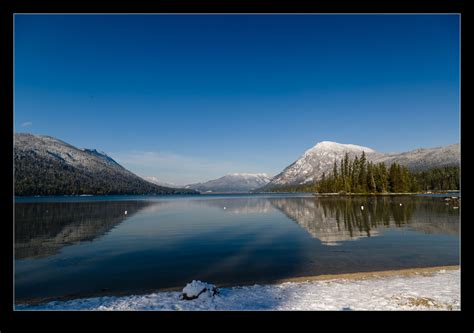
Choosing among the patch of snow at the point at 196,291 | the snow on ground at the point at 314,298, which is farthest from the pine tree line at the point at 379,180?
the patch of snow at the point at 196,291

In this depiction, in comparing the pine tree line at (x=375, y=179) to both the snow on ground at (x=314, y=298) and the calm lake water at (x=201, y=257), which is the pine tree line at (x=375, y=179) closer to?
the calm lake water at (x=201, y=257)

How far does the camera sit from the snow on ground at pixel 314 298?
10.2 metres

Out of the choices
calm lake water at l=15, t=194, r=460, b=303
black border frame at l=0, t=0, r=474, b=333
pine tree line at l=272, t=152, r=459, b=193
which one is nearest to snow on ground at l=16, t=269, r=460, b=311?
calm lake water at l=15, t=194, r=460, b=303

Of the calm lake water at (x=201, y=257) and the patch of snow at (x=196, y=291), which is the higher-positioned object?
the patch of snow at (x=196, y=291)

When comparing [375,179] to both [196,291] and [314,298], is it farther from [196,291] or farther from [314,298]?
[196,291]
